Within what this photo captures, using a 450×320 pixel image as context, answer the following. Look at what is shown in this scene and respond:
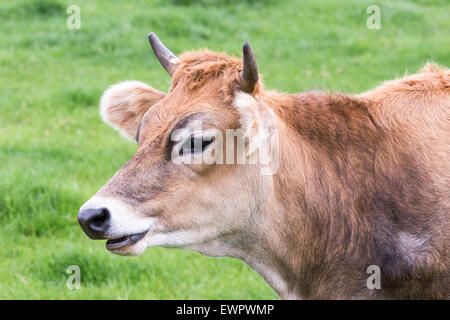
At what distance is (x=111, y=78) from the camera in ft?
33.0

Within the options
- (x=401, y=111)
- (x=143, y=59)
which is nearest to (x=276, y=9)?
(x=143, y=59)

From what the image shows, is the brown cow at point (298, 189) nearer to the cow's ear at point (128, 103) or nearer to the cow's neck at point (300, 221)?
the cow's neck at point (300, 221)

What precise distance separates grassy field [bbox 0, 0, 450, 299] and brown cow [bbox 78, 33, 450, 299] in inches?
68.5

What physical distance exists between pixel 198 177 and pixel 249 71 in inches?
23.2

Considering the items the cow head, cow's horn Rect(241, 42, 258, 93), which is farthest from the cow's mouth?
cow's horn Rect(241, 42, 258, 93)

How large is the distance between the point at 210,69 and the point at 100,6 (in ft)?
30.5

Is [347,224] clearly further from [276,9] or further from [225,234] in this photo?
[276,9]

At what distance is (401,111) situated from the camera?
12.9ft

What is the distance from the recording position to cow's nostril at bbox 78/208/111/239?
331 centimetres

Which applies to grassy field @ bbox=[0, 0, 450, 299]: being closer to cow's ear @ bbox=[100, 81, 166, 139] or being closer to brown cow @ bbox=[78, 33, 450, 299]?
cow's ear @ bbox=[100, 81, 166, 139]

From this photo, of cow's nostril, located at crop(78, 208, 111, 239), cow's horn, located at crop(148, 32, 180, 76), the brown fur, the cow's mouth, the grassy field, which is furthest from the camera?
the grassy field

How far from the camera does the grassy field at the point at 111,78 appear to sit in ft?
18.9

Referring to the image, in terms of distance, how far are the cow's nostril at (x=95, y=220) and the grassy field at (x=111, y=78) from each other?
2191mm

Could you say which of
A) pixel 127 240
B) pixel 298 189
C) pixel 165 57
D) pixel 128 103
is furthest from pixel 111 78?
pixel 127 240
